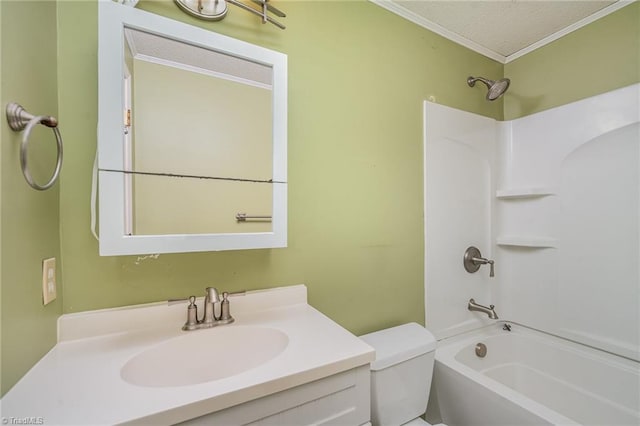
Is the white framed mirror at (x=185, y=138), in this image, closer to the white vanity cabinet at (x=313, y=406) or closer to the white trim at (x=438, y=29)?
the white vanity cabinet at (x=313, y=406)

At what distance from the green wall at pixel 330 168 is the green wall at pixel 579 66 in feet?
1.63

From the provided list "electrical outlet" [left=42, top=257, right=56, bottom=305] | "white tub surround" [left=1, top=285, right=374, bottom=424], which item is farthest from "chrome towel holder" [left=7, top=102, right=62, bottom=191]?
"white tub surround" [left=1, top=285, right=374, bottom=424]

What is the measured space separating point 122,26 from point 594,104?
2235 millimetres

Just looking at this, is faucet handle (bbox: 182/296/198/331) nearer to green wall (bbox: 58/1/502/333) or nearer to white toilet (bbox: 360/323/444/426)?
green wall (bbox: 58/1/502/333)

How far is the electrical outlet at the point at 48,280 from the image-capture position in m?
0.72

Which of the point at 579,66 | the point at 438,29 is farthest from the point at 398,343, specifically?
the point at 579,66

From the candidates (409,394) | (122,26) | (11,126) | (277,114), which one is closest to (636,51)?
(277,114)

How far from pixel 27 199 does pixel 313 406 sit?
89cm

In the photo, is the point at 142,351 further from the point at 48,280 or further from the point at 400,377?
the point at 400,377

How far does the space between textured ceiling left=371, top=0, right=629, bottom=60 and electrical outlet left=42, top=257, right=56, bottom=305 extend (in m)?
1.76

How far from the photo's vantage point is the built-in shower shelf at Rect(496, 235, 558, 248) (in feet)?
5.35

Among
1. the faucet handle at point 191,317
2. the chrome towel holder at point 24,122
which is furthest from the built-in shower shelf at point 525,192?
the chrome towel holder at point 24,122

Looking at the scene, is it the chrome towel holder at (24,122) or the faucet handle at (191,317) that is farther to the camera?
the faucet handle at (191,317)

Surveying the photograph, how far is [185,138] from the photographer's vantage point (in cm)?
93
